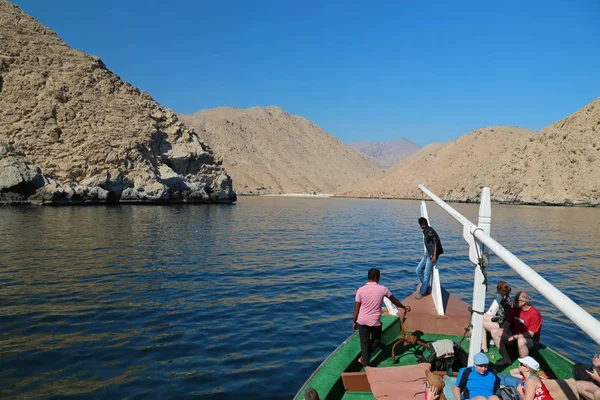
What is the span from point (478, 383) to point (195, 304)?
9.67 m

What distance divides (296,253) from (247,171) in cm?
15309

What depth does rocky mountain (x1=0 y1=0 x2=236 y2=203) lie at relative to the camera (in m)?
57.3

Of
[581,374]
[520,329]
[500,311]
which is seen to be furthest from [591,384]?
[500,311]

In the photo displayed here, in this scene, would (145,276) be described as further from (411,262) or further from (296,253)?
(411,262)

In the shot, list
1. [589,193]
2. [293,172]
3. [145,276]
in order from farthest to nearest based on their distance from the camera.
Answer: [293,172]
[589,193]
[145,276]

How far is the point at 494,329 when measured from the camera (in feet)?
28.5

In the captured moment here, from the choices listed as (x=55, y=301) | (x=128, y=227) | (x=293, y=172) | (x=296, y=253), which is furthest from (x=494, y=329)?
(x=293, y=172)

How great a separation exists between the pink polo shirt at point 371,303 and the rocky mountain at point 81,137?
56384mm

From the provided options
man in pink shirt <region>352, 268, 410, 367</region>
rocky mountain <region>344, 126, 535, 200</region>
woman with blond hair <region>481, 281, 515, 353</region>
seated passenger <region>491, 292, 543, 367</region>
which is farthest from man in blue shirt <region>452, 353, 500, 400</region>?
rocky mountain <region>344, 126, 535, 200</region>

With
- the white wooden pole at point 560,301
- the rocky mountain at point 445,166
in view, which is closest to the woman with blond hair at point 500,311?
the white wooden pole at point 560,301

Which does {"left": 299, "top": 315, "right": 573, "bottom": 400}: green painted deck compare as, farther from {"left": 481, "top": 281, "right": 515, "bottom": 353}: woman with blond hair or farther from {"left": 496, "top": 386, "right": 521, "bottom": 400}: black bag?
{"left": 496, "top": 386, "right": 521, "bottom": 400}: black bag

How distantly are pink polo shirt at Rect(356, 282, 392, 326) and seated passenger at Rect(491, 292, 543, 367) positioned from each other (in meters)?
2.67

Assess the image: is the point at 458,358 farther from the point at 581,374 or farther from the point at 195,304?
the point at 195,304

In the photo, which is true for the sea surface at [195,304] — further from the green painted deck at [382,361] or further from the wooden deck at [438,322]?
the wooden deck at [438,322]
